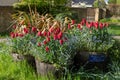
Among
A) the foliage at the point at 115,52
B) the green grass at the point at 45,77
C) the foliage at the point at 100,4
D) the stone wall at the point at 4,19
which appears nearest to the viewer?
the green grass at the point at 45,77

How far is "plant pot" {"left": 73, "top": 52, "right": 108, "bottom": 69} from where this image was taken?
6203mm

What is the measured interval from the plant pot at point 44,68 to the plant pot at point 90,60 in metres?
0.72

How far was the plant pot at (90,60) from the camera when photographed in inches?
244

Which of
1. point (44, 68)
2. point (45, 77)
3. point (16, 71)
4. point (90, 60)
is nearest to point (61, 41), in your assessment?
point (44, 68)

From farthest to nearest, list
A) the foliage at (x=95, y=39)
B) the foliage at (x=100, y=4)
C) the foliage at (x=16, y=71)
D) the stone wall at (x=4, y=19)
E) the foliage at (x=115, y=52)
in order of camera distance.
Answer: the foliage at (x=100, y=4) < the stone wall at (x=4, y=19) < the foliage at (x=115, y=52) < the foliage at (x=95, y=39) < the foliage at (x=16, y=71)

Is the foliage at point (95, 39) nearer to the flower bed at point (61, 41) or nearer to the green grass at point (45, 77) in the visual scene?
→ the flower bed at point (61, 41)

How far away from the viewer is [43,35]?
20.6 feet

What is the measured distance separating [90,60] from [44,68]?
3.18 ft

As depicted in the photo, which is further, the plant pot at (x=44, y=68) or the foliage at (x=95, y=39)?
the foliage at (x=95, y=39)

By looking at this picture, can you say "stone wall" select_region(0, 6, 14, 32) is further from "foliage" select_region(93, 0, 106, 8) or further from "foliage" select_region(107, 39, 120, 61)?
"foliage" select_region(93, 0, 106, 8)

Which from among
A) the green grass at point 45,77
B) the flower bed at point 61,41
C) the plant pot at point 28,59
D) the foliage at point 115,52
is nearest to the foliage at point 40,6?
the flower bed at point 61,41

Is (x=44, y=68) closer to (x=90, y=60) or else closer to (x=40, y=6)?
(x=90, y=60)

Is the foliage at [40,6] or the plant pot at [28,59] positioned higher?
the foliage at [40,6]

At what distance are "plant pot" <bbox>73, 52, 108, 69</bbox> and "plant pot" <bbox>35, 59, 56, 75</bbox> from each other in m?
0.72
